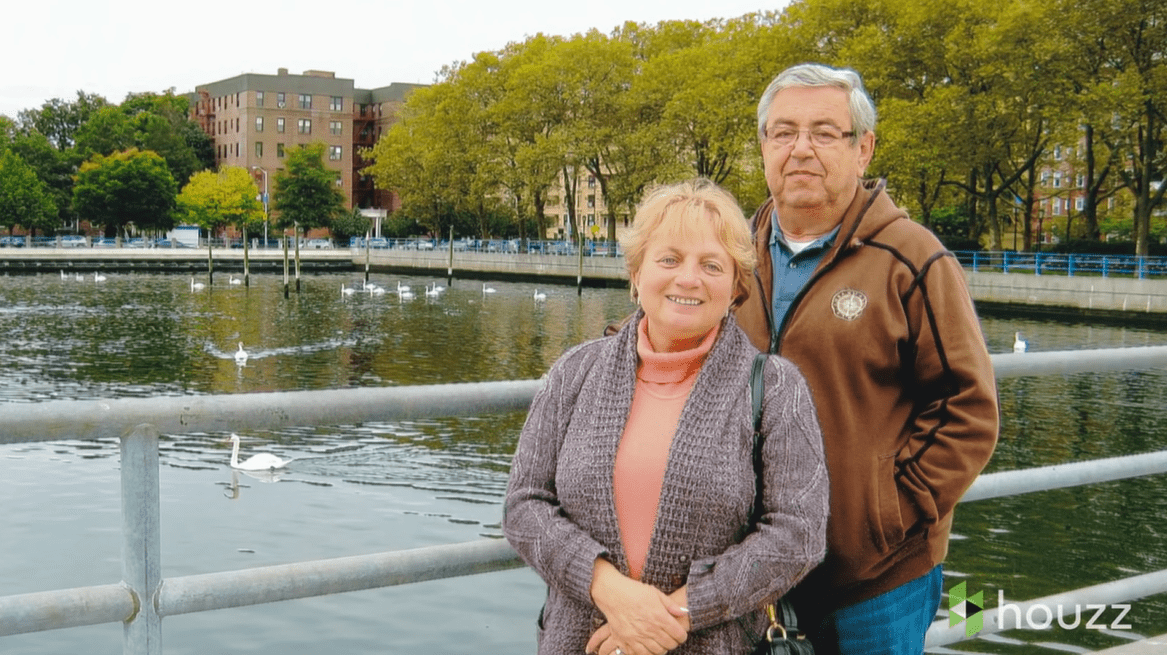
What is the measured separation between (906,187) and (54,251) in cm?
5796

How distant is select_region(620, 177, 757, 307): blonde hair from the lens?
2.31m

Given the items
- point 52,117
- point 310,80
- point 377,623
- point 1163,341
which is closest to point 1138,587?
point 377,623

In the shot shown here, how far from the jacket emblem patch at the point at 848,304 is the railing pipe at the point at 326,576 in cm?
89

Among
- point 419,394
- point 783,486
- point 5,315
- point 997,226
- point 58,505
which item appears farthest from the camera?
point 997,226

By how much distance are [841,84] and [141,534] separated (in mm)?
1773

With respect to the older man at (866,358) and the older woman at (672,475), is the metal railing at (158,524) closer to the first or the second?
the older woman at (672,475)

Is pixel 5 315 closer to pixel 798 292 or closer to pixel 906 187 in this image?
pixel 906 187

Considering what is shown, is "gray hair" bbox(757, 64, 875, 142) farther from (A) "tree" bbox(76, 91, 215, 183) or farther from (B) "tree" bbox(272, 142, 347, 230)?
(A) "tree" bbox(76, 91, 215, 183)

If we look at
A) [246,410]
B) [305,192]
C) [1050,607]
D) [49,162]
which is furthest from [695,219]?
[49,162]

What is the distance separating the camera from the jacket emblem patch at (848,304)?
8.04ft

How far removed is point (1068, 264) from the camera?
139 ft

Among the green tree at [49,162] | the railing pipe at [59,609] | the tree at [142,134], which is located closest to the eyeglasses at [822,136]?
the railing pipe at [59,609]

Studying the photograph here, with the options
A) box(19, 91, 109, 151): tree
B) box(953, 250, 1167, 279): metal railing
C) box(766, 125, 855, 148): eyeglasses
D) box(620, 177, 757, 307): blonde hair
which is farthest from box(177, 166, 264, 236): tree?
box(620, 177, 757, 307): blonde hair

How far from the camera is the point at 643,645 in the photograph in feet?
7.11
